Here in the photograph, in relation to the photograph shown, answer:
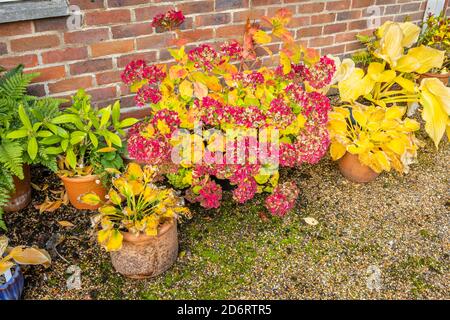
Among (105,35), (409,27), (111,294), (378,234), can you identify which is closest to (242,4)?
(105,35)

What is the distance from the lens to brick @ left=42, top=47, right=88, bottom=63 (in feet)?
8.64

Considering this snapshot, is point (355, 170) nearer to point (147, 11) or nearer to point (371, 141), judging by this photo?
point (371, 141)

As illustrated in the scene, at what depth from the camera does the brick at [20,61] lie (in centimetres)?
255

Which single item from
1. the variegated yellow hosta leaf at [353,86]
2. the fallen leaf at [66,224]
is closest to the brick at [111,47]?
the fallen leaf at [66,224]

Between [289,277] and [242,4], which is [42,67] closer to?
[242,4]

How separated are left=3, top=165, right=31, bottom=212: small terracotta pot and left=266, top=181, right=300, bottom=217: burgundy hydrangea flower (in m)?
1.43

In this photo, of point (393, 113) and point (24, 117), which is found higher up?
point (24, 117)

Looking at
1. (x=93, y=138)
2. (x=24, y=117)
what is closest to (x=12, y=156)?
(x=24, y=117)

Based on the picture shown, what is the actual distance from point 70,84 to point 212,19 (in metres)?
1.04

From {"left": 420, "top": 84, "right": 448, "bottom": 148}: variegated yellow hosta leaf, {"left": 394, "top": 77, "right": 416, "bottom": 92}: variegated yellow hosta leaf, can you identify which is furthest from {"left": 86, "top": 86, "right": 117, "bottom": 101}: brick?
{"left": 420, "top": 84, "right": 448, "bottom": 148}: variegated yellow hosta leaf

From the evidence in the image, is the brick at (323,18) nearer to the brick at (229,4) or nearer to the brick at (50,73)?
the brick at (229,4)

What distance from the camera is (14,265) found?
2.07m

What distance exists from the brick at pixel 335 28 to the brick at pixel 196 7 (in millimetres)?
1089

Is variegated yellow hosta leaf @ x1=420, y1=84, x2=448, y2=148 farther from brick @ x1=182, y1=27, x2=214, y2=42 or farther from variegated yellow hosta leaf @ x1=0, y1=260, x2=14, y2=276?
variegated yellow hosta leaf @ x1=0, y1=260, x2=14, y2=276
